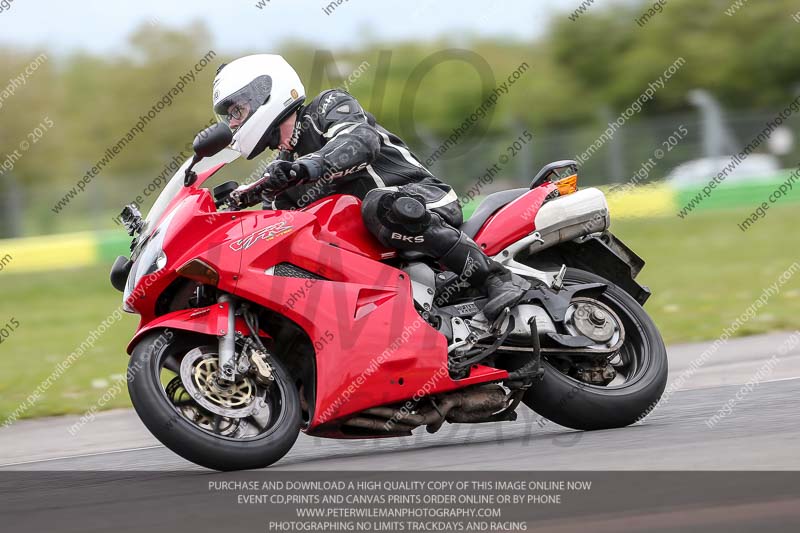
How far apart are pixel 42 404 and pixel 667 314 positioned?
19.8 ft

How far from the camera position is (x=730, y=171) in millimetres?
23688

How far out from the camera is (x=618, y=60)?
43500 millimetres

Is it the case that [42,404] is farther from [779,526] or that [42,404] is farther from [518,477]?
[779,526]

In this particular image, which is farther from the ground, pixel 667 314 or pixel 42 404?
pixel 42 404

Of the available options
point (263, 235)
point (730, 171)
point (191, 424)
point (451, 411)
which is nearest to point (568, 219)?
point (451, 411)

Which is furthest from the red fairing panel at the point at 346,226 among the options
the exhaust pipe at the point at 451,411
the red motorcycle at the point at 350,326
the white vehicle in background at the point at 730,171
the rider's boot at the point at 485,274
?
the white vehicle in background at the point at 730,171

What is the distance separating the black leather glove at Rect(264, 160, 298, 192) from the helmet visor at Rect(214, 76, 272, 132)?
532 millimetres

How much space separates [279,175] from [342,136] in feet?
1.89

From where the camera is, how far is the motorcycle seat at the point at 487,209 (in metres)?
6.47

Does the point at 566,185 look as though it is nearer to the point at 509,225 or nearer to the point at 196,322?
the point at 509,225

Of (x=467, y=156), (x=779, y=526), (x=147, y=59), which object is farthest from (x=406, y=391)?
(x=147, y=59)

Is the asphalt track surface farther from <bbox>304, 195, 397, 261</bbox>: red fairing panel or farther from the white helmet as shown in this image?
the white helmet

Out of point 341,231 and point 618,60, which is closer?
point 341,231

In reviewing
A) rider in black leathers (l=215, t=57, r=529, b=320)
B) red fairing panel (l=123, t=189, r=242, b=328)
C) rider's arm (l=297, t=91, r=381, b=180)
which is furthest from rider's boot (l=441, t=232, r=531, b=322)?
red fairing panel (l=123, t=189, r=242, b=328)
